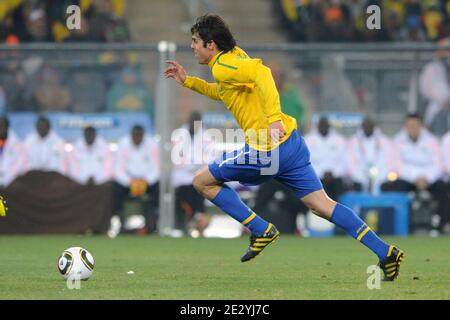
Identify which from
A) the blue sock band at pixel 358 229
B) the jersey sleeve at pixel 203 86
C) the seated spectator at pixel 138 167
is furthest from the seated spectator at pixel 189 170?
the blue sock band at pixel 358 229

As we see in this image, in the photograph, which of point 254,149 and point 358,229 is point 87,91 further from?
point 358,229

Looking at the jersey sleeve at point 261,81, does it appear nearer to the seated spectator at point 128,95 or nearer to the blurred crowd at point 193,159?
the blurred crowd at point 193,159

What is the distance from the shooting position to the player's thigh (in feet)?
34.6

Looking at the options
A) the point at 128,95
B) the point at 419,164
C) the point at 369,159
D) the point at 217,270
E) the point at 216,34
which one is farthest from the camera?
the point at 128,95

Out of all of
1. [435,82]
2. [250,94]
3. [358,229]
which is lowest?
[358,229]

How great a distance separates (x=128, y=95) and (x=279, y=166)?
920cm

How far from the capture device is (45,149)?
19.0m

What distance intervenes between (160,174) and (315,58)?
126 inches

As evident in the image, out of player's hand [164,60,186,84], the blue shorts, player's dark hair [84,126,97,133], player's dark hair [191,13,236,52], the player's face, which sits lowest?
player's dark hair [84,126,97,133]

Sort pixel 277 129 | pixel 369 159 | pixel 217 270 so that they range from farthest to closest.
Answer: pixel 369 159, pixel 217 270, pixel 277 129

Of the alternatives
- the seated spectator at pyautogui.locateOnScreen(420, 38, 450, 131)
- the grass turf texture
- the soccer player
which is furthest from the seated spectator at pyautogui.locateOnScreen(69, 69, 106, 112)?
the soccer player

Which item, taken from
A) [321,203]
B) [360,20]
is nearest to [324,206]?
[321,203]

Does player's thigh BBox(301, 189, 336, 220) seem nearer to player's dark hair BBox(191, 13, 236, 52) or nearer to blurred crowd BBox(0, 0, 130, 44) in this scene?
player's dark hair BBox(191, 13, 236, 52)

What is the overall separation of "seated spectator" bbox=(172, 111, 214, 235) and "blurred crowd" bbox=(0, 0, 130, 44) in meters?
4.41
